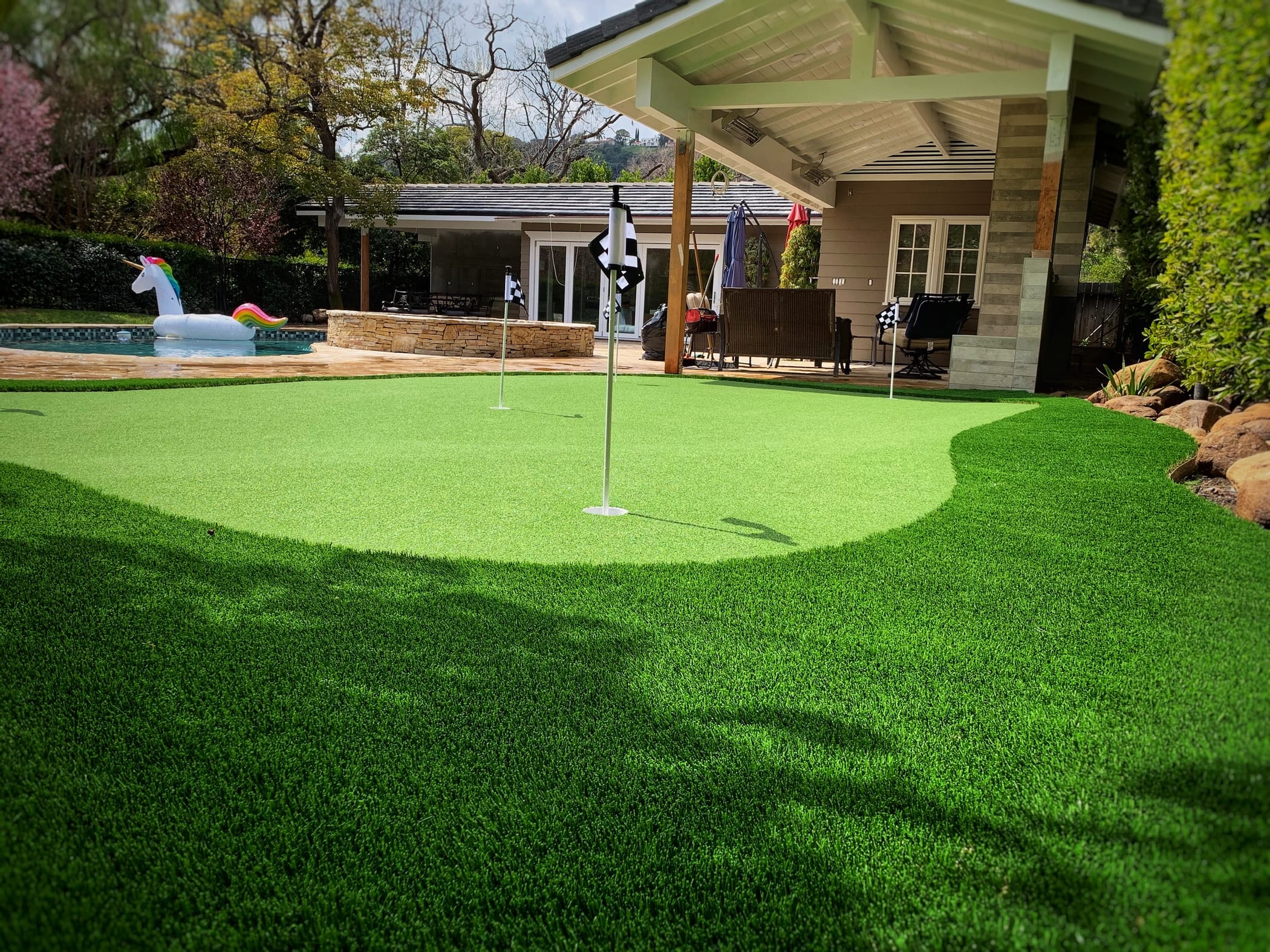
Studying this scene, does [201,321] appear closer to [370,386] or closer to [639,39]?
[370,386]

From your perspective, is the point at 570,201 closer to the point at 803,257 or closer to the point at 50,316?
the point at 803,257

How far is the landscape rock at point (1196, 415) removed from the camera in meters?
5.19

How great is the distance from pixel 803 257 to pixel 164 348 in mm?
11380

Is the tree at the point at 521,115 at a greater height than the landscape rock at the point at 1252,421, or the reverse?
the tree at the point at 521,115

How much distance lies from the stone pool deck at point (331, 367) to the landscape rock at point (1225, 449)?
597cm

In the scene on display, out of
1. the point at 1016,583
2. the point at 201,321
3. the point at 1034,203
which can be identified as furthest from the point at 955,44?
the point at 201,321

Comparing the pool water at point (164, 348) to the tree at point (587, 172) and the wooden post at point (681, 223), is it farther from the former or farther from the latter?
the tree at point (587, 172)

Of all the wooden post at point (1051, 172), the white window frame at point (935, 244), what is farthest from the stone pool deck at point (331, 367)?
the wooden post at point (1051, 172)

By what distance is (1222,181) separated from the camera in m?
1.12

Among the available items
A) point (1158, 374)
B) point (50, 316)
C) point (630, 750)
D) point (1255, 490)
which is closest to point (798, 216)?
point (1158, 374)

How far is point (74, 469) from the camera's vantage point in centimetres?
422

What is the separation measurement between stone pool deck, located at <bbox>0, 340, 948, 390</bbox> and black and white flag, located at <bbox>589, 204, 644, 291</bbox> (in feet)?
19.1

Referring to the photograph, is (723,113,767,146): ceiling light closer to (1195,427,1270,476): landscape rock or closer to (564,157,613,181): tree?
(1195,427,1270,476): landscape rock

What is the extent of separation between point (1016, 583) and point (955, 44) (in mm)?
8434
